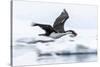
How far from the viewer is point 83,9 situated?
7.84 feet

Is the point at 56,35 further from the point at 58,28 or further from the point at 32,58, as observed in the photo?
the point at 32,58

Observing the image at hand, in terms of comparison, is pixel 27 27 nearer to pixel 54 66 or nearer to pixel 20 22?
pixel 20 22

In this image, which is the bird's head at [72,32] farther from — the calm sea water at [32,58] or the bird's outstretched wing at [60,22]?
the calm sea water at [32,58]

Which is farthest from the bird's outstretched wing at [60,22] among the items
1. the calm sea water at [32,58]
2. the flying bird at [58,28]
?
the calm sea water at [32,58]

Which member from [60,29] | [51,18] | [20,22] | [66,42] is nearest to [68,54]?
[66,42]

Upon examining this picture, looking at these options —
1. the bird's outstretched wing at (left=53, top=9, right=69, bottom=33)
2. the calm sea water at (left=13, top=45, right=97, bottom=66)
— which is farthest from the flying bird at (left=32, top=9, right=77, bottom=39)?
the calm sea water at (left=13, top=45, right=97, bottom=66)

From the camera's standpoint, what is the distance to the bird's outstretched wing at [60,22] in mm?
2276

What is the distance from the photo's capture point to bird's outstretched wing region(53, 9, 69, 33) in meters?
2.28

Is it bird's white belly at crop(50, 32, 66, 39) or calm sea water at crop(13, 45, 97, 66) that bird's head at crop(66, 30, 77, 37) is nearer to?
bird's white belly at crop(50, 32, 66, 39)

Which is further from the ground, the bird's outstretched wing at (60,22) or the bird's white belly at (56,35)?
the bird's outstretched wing at (60,22)

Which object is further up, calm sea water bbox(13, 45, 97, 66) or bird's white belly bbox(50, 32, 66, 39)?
bird's white belly bbox(50, 32, 66, 39)

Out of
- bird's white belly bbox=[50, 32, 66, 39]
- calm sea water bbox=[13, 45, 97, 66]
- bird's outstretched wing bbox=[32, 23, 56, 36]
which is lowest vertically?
calm sea water bbox=[13, 45, 97, 66]

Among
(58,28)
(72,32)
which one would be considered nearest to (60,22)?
(58,28)

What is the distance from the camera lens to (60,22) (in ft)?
7.52
